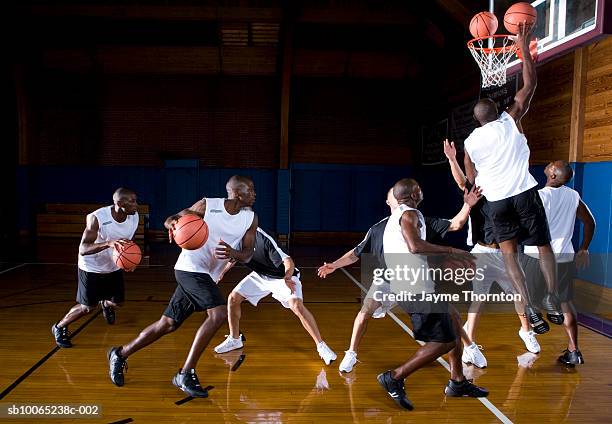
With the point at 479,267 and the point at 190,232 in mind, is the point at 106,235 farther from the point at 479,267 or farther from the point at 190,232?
the point at 479,267

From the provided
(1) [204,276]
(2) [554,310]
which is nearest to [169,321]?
(1) [204,276]

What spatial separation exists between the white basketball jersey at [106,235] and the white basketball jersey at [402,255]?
Answer: 268 cm

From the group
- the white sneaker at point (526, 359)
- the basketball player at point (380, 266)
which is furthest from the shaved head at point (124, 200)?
the white sneaker at point (526, 359)

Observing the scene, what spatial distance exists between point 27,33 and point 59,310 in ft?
32.4

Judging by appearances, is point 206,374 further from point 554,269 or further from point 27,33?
point 27,33

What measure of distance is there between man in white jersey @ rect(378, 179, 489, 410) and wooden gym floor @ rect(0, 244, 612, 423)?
276mm

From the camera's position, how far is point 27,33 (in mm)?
13414

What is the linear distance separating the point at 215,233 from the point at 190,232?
0.27 meters

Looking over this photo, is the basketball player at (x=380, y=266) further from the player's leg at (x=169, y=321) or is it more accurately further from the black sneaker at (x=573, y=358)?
the black sneaker at (x=573, y=358)

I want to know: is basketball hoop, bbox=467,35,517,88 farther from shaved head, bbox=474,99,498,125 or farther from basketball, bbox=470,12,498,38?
shaved head, bbox=474,99,498,125

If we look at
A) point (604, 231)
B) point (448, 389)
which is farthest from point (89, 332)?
point (604, 231)

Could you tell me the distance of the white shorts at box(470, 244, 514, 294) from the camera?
4863 mm

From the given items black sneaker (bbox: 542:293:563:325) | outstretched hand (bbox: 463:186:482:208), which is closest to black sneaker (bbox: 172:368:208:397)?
outstretched hand (bbox: 463:186:482:208)

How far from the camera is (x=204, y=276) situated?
3969 mm
